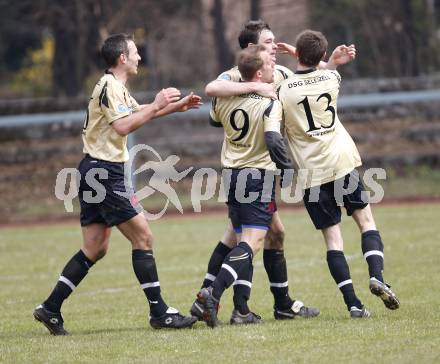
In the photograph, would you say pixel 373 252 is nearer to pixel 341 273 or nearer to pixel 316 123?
pixel 341 273

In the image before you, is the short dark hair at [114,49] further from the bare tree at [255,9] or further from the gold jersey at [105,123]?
the bare tree at [255,9]

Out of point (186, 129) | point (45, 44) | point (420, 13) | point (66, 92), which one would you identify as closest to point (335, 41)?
point (420, 13)

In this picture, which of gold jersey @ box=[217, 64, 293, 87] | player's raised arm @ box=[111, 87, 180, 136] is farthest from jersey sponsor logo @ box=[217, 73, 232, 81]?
player's raised arm @ box=[111, 87, 180, 136]

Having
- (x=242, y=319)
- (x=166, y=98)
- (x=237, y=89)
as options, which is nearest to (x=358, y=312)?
(x=242, y=319)

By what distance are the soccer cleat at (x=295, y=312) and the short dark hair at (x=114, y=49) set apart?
230 centimetres

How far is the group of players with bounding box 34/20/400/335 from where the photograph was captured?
704 centimetres

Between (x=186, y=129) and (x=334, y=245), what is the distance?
1509 cm

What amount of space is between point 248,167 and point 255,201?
266mm

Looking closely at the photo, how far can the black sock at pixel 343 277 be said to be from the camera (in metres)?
7.23

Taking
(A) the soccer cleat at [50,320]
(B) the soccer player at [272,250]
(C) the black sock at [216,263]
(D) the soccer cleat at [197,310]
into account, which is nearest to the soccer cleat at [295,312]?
(B) the soccer player at [272,250]

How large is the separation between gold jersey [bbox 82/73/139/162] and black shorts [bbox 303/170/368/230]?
1.46 m

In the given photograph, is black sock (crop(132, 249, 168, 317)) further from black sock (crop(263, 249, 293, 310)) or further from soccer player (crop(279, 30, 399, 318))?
soccer player (crop(279, 30, 399, 318))

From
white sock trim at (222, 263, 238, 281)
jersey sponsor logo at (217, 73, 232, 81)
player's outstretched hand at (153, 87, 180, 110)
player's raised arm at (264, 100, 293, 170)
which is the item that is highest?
jersey sponsor logo at (217, 73, 232, 81)

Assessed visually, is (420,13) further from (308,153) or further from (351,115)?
(308,153)
